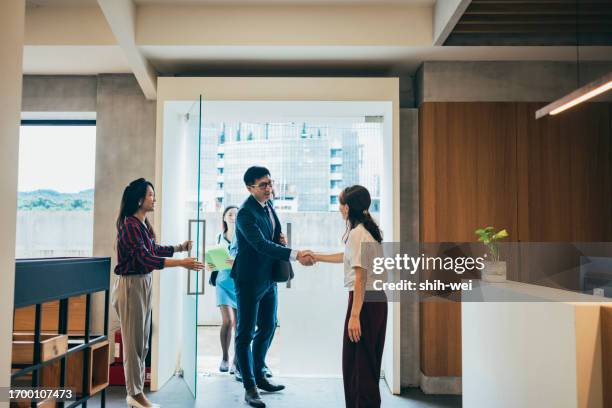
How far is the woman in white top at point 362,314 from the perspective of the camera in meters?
2.68

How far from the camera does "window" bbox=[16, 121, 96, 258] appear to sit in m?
5.02

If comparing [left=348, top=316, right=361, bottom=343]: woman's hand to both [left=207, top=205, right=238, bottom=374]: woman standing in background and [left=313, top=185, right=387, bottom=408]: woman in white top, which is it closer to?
[left=313, top=185, right=387, bottom=408]: woman in white top

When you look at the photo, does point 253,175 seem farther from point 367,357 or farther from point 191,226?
point 367,357

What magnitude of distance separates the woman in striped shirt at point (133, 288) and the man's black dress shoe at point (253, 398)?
0.70m

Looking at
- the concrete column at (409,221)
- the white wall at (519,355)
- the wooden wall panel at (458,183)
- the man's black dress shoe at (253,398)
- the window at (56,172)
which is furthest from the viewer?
the window at (56,172)

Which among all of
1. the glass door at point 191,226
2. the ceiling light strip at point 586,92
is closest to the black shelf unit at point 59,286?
the glass door at point 191,226

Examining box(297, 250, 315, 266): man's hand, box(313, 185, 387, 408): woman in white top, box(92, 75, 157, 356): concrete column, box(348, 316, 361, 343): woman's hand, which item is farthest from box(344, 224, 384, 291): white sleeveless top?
box(92, 75, 157, 356): concrete column

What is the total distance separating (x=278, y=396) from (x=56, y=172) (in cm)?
321

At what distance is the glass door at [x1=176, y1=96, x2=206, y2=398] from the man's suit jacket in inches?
11.5

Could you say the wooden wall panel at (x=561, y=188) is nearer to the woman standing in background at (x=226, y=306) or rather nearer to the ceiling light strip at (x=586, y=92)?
the ceiling light strip at (x=586, y=92)

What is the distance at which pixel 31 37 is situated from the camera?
381 centimetres

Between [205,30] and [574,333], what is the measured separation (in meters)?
3.19

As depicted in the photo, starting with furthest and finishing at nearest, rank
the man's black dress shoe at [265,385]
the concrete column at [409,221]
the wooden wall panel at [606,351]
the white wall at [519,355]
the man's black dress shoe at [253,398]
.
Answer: the concrete column at [409,221], the man's black dress shoe at [265,385], the man's black dress shoe at [253,398], the white wall at [519,355], the wooden wall panel at [606,351]

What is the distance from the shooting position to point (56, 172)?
508 centimetres
